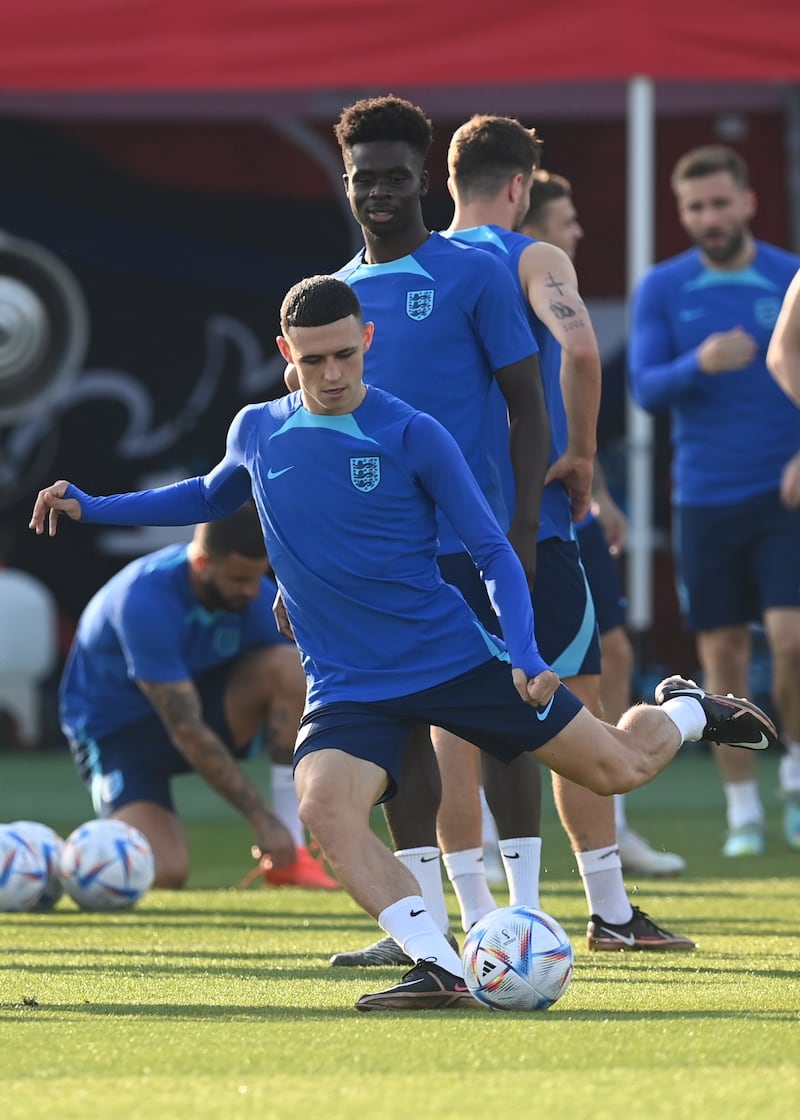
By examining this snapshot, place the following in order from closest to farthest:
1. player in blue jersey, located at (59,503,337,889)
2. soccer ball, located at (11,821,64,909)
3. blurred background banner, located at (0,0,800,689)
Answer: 1. soccer ball, located at (11,821,64,909)
2. player in blue jersey, located at (59,503,337,889)
3. blurred background banner, located at (0,0,800,689)

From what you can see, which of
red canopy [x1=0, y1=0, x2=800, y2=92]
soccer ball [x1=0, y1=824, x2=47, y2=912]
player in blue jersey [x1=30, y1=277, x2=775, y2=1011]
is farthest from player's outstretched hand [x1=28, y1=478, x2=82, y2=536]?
red canopy [x1=0, y1=0, x2=800, y2=92]

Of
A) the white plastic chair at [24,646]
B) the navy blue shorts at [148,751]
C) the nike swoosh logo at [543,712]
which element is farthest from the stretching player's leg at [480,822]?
the white plastic chair at [24,646]

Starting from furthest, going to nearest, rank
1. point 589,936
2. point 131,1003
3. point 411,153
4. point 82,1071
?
point 589,936 < point 411,153 < point 131,1003 < point 82,1071

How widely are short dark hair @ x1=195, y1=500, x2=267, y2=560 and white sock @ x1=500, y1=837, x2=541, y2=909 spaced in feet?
6.80

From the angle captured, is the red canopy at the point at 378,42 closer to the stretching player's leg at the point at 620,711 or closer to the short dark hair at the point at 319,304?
the stretching player's leg at the point at 620,711

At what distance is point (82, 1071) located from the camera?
3961mm

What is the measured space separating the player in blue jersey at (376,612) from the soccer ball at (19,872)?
231 centimetres

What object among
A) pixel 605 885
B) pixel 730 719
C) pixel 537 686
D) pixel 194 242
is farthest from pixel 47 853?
pixel 194 242

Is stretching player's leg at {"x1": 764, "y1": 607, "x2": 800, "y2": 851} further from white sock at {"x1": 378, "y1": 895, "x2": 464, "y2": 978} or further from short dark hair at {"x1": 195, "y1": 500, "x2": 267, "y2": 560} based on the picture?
white sock at {"x1": 378, "y1": 895, "x2": 464, "y2": 978}

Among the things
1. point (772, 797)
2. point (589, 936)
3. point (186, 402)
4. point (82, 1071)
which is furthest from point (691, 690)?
point (186, 402)

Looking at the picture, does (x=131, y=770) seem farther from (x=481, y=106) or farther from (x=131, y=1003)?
(x=481, y=106)

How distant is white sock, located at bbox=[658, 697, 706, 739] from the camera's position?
17.9 feet

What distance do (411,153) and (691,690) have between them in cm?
154

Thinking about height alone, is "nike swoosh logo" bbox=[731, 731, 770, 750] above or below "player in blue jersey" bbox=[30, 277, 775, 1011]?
below
